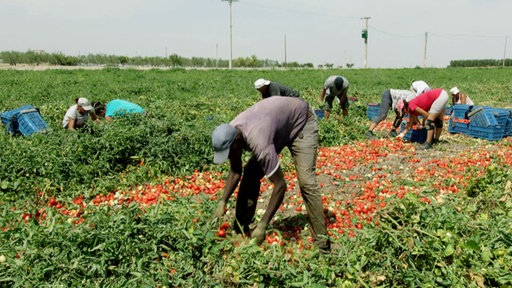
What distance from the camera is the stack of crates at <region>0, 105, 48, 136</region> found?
7336mm

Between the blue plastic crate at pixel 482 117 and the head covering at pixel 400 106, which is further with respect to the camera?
the blue plastic crate at pixel 482 117

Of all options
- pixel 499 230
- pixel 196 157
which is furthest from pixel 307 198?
pixel 196 157

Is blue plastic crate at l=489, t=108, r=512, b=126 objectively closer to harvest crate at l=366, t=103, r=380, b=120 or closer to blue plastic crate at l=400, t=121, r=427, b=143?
blue plastic crate at l=400, t=121, r=427, b=143

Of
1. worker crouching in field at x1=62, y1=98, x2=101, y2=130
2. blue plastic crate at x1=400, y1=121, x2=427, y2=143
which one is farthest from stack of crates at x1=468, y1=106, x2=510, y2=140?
worker crouching in field at x1=62, y1=98, x2=101, y2=130

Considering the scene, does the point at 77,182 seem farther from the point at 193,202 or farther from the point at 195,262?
the point at 195,262

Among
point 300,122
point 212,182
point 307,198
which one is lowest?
point 212,182

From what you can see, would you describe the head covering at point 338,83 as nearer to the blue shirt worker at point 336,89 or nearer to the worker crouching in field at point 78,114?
the blue shirt worker at point 336,89

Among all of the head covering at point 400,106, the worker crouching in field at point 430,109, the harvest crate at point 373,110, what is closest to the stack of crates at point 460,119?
the worker crouching in field at point 430,109

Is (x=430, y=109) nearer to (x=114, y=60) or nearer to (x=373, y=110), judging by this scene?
(x=373, y=110)

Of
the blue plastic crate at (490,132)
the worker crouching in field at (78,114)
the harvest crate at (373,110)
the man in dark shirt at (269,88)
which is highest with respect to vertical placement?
the man in dark shirt at (269,88)

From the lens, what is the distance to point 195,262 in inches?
125

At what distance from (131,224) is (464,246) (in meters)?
2.60

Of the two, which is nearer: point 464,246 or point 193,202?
point 464,246

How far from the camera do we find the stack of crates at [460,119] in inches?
366
